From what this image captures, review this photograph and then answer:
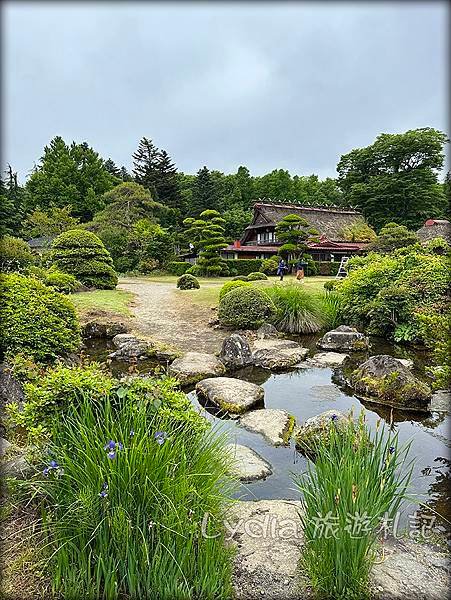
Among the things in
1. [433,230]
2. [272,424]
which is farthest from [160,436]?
[433,230]

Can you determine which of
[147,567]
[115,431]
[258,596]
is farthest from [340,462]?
[115,431]

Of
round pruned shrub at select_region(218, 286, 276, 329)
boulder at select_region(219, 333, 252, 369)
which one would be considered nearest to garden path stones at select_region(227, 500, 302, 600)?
boulder at select_region(219, 333, 252, 369)

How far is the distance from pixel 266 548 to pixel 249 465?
1.16m

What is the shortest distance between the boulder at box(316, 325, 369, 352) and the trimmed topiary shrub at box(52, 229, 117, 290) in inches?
356

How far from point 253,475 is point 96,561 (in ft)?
5.66

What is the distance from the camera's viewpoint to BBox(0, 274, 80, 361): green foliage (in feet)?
14.9

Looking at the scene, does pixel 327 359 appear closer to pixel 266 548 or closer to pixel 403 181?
pixel 266 548

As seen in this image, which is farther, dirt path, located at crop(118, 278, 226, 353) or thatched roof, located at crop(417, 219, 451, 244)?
thatched roof, located at crop(417, 219, 451, 244)

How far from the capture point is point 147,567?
1.91 meters

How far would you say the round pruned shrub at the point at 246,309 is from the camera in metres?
9.75

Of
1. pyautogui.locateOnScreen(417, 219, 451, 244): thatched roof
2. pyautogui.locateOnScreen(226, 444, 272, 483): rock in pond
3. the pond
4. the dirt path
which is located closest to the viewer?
the pond

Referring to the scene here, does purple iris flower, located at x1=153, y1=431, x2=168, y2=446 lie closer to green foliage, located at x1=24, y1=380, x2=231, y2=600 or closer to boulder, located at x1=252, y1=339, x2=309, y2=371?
green foliage, located at x1=24, y1=380, x2=231, y2=600

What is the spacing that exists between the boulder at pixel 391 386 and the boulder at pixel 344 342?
2.21 meters

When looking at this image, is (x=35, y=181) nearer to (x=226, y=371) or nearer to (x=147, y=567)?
(x=226, y=371)
